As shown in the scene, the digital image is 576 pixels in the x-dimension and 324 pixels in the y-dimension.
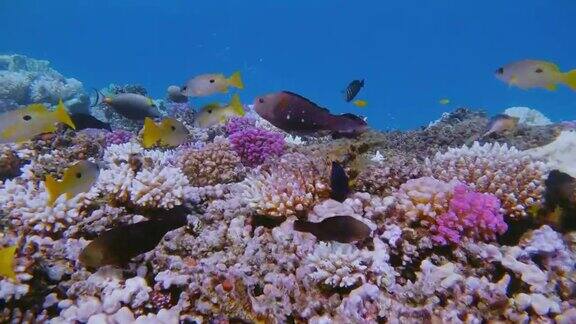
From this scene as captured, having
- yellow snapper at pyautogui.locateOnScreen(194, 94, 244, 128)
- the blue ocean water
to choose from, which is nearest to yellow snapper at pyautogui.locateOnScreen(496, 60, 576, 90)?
yellow snapper at pyautogui.locateOnScreen(194, 94, 244, 128)

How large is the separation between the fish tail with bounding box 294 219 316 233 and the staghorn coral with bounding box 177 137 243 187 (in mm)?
1986

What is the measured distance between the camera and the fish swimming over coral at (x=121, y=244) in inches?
120

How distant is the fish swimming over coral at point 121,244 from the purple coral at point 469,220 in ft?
8.27

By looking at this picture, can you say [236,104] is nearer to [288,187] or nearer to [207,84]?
[207,84]

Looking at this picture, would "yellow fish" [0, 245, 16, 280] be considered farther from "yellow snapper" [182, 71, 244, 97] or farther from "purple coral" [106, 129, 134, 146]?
"purple coral" [106, 129, 134, 146]

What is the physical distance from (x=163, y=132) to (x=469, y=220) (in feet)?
12.3

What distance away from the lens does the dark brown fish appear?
3.13 metres

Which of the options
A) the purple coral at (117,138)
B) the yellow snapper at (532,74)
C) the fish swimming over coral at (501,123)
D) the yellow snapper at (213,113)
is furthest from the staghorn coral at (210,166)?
the fish swimming over coral at (501,123)

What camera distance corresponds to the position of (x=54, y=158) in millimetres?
5523

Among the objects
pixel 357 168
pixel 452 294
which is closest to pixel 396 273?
pixel 452 294

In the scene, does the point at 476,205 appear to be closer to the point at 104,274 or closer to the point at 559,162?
the point at 559,162

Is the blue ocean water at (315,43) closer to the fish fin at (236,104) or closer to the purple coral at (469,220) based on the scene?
the fish fin at (236,104)

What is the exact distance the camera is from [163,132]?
16.3 feet

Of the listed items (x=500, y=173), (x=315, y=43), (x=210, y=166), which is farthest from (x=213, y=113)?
(x=315, y=43)
